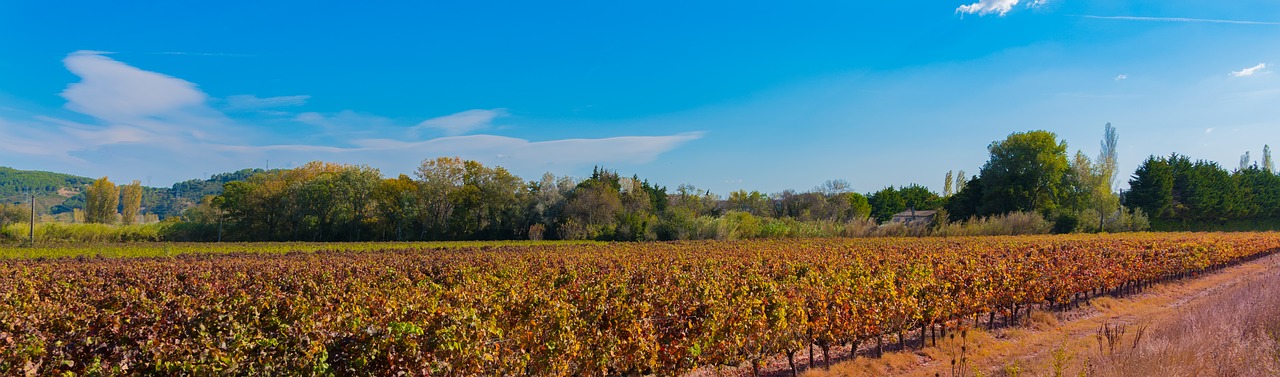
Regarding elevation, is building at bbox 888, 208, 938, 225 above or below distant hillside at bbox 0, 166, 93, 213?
below

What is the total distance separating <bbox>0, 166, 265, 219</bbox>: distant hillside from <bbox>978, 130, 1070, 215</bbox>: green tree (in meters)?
150

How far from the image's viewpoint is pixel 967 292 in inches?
397

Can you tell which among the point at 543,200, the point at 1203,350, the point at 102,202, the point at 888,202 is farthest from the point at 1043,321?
the point at 102,202

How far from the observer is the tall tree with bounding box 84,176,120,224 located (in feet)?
243

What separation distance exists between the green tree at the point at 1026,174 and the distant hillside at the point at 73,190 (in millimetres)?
150312

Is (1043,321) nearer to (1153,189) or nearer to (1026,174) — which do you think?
(1026,174)

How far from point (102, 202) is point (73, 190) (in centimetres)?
14842

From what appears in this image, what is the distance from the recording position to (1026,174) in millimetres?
50469

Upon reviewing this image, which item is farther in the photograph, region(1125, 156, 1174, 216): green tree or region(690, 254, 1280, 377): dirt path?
region(1125, 156, 1174, 216): green tree

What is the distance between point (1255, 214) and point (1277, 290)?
74.5m

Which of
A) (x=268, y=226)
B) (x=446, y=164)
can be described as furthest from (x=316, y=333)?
(x=268, y=226)

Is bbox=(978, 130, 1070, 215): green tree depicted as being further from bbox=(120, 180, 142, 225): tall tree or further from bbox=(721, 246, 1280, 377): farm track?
bbox=(120, 180, 142, 225): tall tree

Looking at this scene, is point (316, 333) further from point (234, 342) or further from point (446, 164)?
point (446, 164)

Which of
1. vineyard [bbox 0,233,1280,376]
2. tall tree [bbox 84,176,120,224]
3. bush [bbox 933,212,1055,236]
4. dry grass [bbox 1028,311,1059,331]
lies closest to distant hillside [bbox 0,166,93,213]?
tall tree [bbox 84,176,120,224]
